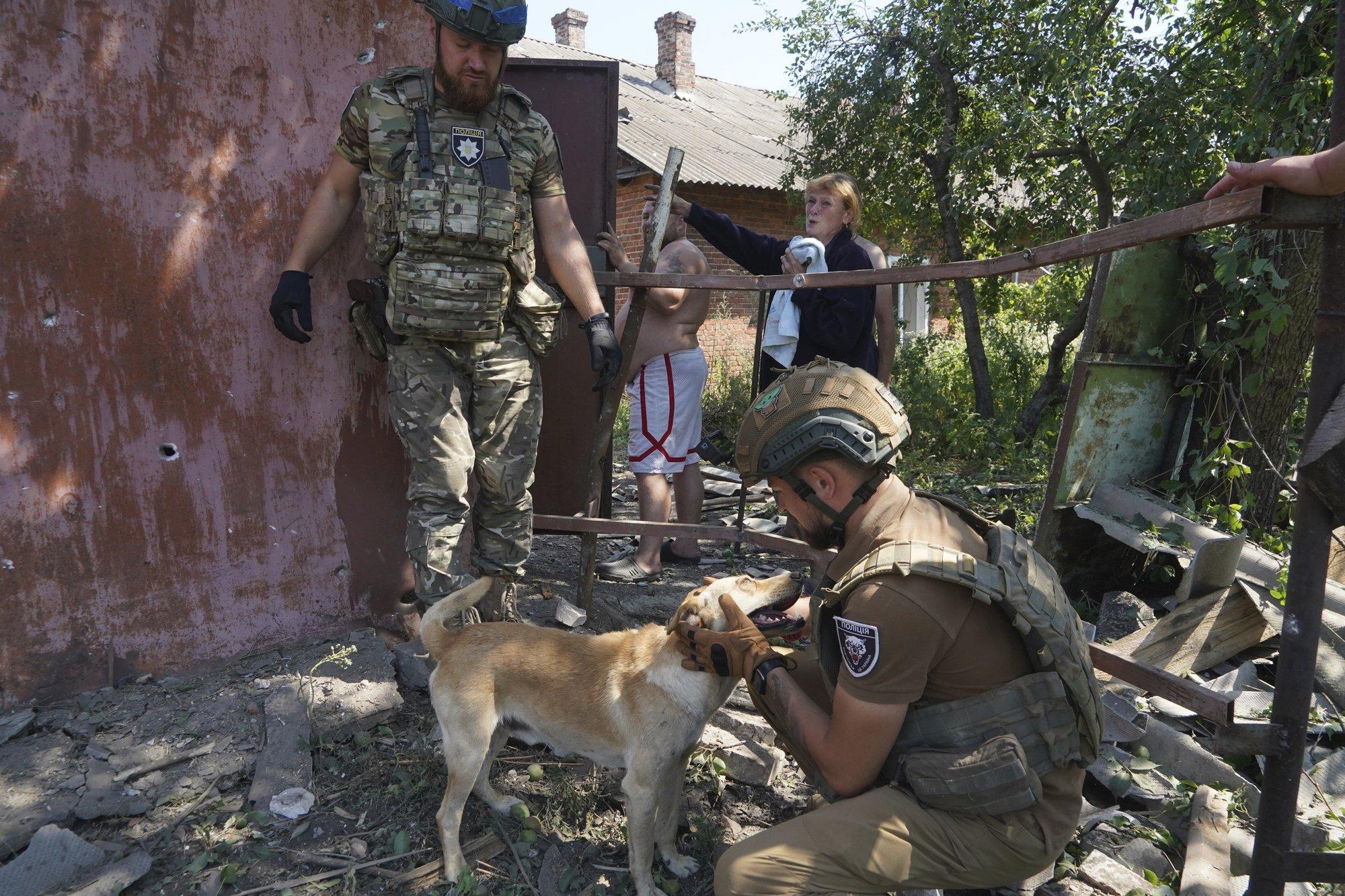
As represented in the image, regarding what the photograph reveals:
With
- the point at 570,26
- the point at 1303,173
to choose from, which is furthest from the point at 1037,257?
the point at 570,26

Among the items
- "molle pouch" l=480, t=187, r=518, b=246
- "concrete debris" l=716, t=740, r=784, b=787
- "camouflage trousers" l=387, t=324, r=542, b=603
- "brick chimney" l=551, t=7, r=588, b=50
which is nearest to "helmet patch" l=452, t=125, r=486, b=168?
"molle pouch" l=480, t=187, r=518, b=246

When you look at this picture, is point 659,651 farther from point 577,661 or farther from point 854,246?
point 854,246

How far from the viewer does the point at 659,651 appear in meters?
2.86

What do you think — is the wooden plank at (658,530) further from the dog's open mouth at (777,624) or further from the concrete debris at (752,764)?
the dog's open mouth at (777,624)

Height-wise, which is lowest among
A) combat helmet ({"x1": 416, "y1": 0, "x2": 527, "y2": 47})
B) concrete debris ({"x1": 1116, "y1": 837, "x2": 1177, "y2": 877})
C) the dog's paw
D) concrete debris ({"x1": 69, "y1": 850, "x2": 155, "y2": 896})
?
the dog's paw

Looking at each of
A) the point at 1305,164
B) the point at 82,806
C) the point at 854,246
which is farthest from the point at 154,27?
the point at 1305,164

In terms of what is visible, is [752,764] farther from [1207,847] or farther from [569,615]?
[1207,847]

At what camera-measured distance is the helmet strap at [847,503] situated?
7.46 feet

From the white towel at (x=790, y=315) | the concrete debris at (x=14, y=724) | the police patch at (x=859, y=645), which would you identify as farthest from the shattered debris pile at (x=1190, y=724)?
the concrete debris at (x=14, y=724)

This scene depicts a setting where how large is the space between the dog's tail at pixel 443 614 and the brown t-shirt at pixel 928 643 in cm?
127

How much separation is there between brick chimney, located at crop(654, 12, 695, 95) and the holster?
17.8 m

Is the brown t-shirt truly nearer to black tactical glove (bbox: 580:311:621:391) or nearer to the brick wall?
black tactical glove (bbox: 580:311:621:391)

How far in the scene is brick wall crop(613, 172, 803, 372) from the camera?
14.3 m

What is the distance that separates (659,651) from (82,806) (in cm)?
189
